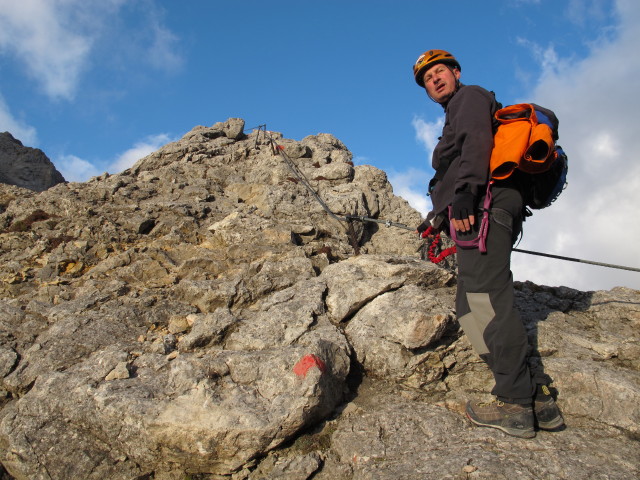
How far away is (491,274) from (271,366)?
2.96 metres

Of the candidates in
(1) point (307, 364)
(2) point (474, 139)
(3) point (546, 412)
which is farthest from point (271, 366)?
(2) point (474, 139)

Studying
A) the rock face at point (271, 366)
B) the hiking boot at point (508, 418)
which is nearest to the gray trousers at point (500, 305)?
the hiking boot at point (508, 418)

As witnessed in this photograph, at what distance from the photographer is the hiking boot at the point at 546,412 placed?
4.86 m

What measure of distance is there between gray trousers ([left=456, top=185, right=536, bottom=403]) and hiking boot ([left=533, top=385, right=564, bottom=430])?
16cm

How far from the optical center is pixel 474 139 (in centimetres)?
476

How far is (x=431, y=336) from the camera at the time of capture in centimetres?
597

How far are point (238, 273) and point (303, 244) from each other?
8.04ft

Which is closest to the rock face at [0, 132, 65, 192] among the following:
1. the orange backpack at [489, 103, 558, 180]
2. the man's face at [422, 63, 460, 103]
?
the man's face at [422, 63, 460, 103]

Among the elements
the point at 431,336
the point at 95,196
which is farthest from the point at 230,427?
the point at 95,196

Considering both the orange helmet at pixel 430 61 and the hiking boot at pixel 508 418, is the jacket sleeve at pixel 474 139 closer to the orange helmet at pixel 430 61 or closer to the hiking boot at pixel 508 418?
the orange helmet at pixel 430 61

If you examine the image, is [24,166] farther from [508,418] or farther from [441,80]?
[508,418]

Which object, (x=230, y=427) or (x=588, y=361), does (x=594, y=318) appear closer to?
(x=588, y=361)

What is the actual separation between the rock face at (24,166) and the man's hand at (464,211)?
29.4m

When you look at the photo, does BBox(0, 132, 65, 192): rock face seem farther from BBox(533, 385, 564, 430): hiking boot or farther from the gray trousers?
BBox(533, 385, 564, 430): hiking boot
